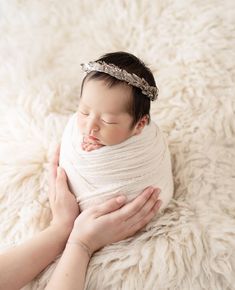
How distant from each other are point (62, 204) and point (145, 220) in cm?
17

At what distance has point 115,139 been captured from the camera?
0.79m

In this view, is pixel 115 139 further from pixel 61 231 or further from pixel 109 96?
pixel 61 231

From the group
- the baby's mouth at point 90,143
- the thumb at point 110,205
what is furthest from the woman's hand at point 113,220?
the baby's mouth at point 90,143

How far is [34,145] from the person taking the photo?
0.94m

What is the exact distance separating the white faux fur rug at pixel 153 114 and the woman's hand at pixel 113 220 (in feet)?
0.07

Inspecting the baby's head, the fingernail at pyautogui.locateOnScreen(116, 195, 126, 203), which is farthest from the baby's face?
the fingernail at pyautogui.locateOnScreen(116, 195, 126, 203)

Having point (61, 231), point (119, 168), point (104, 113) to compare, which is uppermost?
point (104, 113)

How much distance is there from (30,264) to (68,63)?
599 millimetres

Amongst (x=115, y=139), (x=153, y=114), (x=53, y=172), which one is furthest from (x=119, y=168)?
(x=153, y=114)

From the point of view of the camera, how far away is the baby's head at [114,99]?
0.74 metres

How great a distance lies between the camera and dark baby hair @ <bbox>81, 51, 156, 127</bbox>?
75 centimetres

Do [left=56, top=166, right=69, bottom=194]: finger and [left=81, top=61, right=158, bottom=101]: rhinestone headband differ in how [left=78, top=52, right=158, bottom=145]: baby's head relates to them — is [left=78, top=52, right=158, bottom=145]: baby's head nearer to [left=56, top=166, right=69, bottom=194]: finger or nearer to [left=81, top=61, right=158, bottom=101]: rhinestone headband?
[left=81, top=61, right=158, bottom=101]: rhinestone headband

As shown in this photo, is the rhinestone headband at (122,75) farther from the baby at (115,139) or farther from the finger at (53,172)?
the finger at (53,172)

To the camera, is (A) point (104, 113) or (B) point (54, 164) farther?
(B) point (54, 164)
